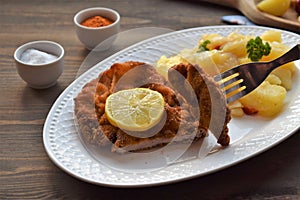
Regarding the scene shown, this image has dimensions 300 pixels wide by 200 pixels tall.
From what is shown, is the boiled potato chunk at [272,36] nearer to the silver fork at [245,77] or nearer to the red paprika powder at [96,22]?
the silver fork at [245,77]

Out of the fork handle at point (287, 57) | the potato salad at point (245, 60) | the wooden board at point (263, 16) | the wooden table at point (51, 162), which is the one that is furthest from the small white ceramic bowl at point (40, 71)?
the wooden board at point (263, 16)

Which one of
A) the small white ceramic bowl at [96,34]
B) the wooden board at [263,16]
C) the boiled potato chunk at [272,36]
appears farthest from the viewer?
the wooden board at [263,16]

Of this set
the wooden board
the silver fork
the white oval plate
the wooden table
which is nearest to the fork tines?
the silver fork

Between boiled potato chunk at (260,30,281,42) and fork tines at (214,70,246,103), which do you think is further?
boiled potato chunk at (260,30,281,42)

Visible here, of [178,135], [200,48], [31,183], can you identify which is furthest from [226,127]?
[31,183]

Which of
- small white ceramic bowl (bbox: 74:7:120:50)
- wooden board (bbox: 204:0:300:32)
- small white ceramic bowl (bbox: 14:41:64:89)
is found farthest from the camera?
wooden board (bbox: 204:0:300:32)

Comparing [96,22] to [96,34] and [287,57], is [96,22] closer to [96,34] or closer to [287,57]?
[96,34]

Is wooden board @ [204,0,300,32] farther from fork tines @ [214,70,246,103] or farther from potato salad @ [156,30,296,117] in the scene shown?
fork tines @ [214,70,246,103]
